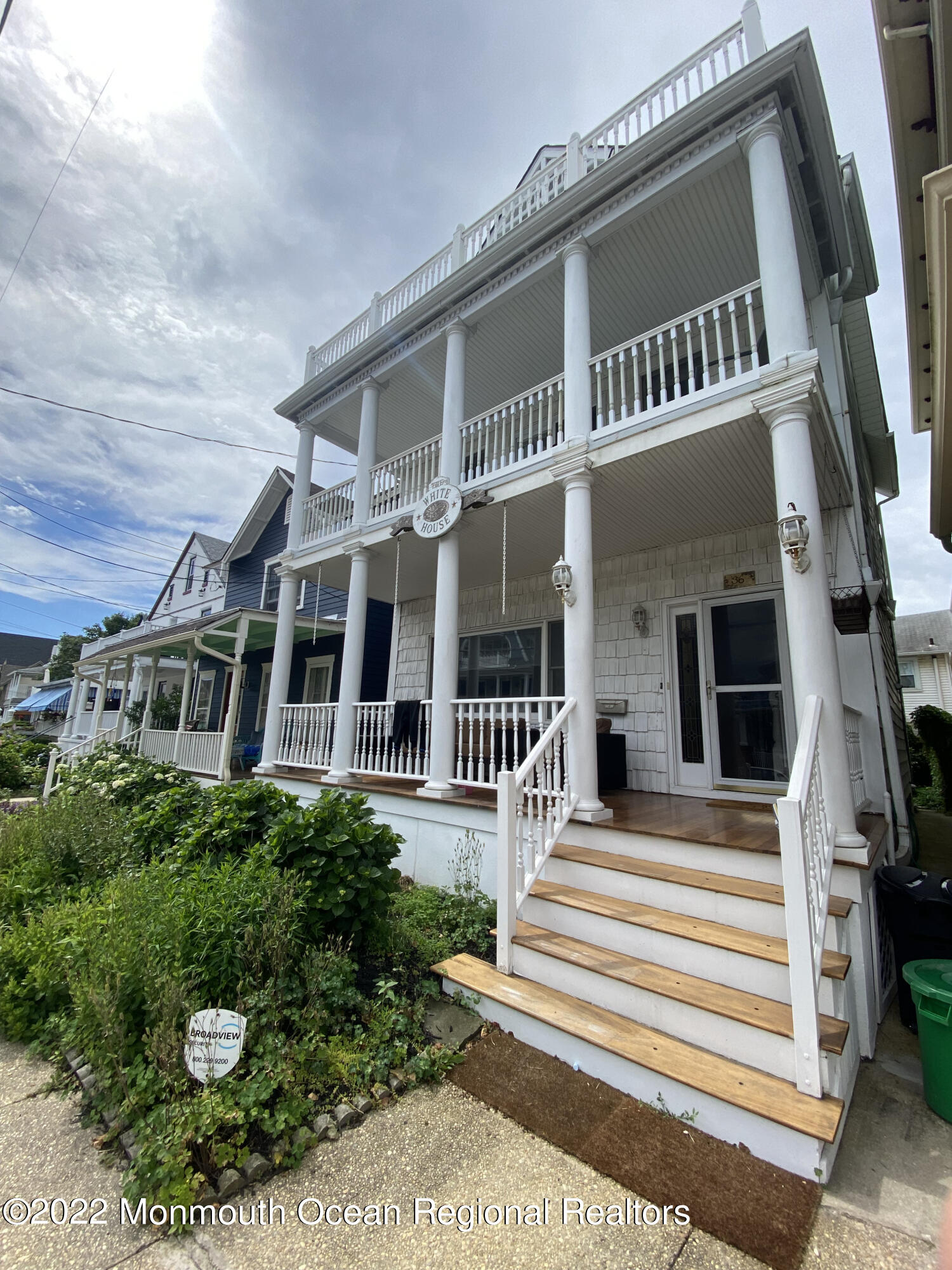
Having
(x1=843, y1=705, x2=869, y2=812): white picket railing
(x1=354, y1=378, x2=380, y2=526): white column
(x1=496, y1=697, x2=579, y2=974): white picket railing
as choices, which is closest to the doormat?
(x1=496, y1=697, x2=579, y2=974): white picket railing

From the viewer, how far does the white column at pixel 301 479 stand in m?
7.82

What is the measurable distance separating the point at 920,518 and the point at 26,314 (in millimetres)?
12242

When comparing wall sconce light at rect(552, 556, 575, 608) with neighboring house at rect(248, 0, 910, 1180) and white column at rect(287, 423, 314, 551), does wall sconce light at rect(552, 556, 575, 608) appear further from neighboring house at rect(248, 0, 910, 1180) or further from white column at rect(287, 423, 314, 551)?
white column at rect(287, 423, 314, 551)

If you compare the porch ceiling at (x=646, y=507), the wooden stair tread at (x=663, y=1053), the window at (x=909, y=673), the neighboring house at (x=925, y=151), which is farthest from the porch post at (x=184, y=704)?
the window at (x=909, y=673)

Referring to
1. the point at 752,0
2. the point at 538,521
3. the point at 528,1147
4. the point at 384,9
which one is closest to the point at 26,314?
the point at 384,9

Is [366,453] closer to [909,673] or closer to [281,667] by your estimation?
[281,667]

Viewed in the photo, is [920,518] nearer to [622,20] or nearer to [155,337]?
[622,20]

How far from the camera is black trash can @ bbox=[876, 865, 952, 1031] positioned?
3.00 metres

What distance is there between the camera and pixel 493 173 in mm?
7406

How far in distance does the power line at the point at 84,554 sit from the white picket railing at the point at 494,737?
15943 millimetres

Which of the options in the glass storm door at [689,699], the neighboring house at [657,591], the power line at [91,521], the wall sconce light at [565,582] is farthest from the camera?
the power line at [91,521]

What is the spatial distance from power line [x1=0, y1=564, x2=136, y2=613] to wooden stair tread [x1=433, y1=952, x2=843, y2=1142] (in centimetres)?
2288

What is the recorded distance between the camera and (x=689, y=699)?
18.2 feet

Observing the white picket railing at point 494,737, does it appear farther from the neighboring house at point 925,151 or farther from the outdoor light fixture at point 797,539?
the neighboring house at point 925,151
